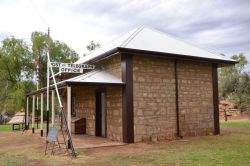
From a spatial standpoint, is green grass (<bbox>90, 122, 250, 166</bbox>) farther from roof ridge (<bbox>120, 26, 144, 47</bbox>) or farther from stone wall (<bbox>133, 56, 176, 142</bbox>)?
roof ridge (<bbox>120, 26, 144, 47</bbox>)

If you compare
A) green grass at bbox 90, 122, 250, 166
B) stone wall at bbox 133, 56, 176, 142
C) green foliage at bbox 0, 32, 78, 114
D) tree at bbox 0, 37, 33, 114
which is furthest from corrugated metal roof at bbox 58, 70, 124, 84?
tree at bbox 0, 37, 33, 114

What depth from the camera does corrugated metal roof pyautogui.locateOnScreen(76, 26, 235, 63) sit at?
40.9 ft

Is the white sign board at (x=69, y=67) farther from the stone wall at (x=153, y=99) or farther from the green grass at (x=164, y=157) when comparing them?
the green grass at (x=164, y=157)

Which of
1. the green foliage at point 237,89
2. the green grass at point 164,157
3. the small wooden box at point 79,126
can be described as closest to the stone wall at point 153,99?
the green grass at point 164,157

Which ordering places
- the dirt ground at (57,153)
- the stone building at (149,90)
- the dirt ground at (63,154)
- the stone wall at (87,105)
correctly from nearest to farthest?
the dirt ground at (63,154), the dirt ground at (57,153), the stone building at (149,90), the stone wall at (87,105)

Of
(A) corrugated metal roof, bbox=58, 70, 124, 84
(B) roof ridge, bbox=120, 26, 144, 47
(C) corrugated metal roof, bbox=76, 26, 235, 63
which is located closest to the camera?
(A) corrugated metal roof, bbox=58, 70, 124, 84

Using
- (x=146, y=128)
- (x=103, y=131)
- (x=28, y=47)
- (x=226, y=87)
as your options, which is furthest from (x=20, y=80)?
(x=146, y=128)

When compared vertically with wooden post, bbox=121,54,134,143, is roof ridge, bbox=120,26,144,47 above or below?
above

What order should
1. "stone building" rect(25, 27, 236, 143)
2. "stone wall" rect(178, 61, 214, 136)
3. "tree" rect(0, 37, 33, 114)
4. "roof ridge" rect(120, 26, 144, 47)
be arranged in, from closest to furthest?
"stone building" rect(25, 27, 236, 143) → "roof ridge" rect(120, 26, 144, 47) → "stone wall" rect(178, 61, 214, 136) → "tree" rect(0, 37, 33, 114)

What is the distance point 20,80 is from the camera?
129 feet

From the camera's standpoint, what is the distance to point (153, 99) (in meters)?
12.3

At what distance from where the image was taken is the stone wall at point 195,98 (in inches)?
524

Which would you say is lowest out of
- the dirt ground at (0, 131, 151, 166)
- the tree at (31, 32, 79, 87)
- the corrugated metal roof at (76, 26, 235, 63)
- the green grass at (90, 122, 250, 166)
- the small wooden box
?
the dirt ground at (0, 131, 151, 166)

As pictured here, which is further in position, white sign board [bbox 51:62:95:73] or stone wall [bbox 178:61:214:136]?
stone wall [bbox 178:61:214:136]
